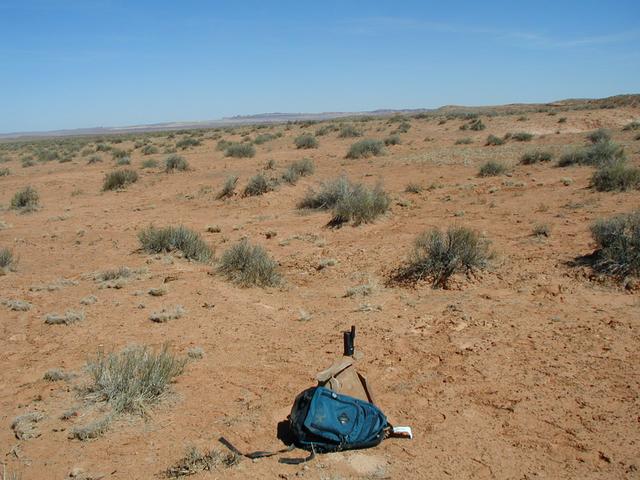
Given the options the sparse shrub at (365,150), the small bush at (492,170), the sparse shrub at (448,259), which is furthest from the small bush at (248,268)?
the sparse shrub at (365,150)

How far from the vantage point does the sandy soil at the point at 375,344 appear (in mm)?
4191

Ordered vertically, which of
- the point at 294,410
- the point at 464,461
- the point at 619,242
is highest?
the point at 619,242

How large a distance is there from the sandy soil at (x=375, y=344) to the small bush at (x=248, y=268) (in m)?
0.26

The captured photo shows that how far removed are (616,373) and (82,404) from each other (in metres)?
5.19

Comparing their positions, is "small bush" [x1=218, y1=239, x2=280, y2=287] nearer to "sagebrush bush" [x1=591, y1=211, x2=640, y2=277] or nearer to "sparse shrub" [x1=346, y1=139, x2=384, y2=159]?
"sagebrush bush" [x1=591, y1=211, x2=640, y2=277]

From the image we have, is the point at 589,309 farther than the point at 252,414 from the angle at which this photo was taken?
Yes

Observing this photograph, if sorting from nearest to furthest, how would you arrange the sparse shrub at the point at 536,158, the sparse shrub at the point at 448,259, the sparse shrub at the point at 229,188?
1. the sparse shrub at the point at 448,259
2. the sparse shrub at the point at 229,188
3. the sparse shrub at the point at 536,158

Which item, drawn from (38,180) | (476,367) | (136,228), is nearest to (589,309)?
(476,367)

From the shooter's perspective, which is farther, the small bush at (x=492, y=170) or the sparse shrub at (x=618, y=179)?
the small bush at (x=492, y=170)

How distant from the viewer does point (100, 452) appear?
4.32m

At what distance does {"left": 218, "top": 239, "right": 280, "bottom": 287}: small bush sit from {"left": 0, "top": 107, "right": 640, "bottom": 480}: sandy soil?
0.26m

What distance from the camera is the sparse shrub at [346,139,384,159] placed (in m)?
23.8

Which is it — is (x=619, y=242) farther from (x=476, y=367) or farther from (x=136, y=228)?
(x=136, y=228)

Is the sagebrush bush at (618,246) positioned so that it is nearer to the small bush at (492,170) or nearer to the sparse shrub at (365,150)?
the small bush at (492,170)
